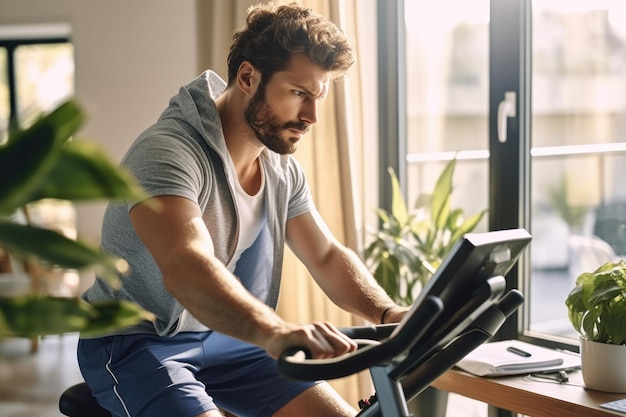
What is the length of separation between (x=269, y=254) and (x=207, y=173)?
33cm

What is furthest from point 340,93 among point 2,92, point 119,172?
point 2,92

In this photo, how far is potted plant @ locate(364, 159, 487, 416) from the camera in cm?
294

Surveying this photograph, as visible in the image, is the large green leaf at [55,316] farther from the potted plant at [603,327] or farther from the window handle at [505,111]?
the window handle at [505,111]

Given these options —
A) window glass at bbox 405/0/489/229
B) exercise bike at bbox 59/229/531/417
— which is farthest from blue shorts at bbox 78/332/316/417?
window glass at bbox 405/0/489/229

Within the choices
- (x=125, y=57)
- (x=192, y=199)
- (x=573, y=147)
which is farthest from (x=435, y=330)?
(x=125, y=57)

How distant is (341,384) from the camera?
3154mm

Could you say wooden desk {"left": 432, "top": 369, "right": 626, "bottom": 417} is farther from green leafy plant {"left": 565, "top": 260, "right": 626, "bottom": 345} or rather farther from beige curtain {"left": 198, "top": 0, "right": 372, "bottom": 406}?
beige curtain {"left": 198, "top": 0, "right": 372, "bottom": 406}

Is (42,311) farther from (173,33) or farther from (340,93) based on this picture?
(173,33)

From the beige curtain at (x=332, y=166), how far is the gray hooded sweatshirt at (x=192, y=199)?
0.95 metres

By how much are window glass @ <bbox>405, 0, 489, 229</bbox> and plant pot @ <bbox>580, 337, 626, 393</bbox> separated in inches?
46.7

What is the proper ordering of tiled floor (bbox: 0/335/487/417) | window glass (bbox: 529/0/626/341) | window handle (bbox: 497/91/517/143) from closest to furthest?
window glass (bbox: 529/0/626/341) → window handle (bbox: 497/91/517/143) → tiled floor (bbox: 0/335/487/417)

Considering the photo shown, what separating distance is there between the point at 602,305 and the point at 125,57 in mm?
4224

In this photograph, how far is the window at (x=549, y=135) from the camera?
2660 millimetres

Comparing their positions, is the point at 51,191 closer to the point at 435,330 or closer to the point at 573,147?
the point at 435,330
